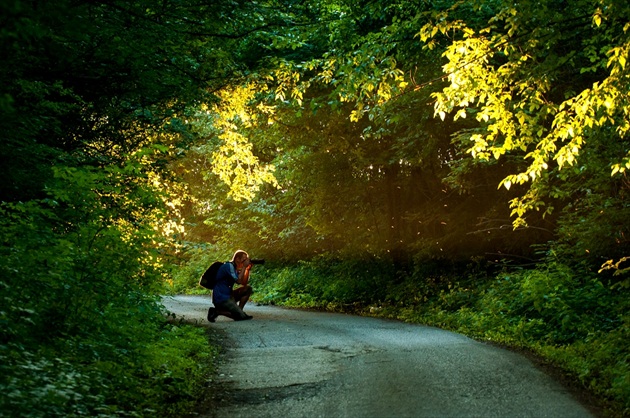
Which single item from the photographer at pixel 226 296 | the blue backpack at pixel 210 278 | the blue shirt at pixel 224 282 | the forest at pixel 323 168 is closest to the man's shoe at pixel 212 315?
the photographer at pixel 226 296

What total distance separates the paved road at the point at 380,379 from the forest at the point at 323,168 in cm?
58

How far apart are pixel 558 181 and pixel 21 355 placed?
40.3 ft

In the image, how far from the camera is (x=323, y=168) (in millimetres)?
20188

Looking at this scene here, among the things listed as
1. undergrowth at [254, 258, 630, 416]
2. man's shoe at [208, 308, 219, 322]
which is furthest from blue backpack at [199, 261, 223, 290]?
undergrowth at [254, 258, 630, 416]

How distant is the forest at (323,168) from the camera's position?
650 centimetres

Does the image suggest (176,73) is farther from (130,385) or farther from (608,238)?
(608,238)

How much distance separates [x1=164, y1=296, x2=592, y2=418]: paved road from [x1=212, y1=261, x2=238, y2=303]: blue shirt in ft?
9.47

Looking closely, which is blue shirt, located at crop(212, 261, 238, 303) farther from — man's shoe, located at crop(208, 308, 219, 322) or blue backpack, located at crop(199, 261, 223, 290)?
man's shoe, located at crop(208, 308, 219, 322)

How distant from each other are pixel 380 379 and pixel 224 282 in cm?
770

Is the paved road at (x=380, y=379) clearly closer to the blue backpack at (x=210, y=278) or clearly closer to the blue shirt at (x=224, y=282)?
the blue shirt at (x=224, y=282)

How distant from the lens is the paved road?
6016mm

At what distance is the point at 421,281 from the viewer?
18.5m

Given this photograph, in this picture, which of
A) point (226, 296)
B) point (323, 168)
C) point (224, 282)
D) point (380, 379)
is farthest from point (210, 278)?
point (380, 379)

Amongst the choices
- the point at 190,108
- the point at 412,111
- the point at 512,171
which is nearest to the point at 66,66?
the point at 190,108
